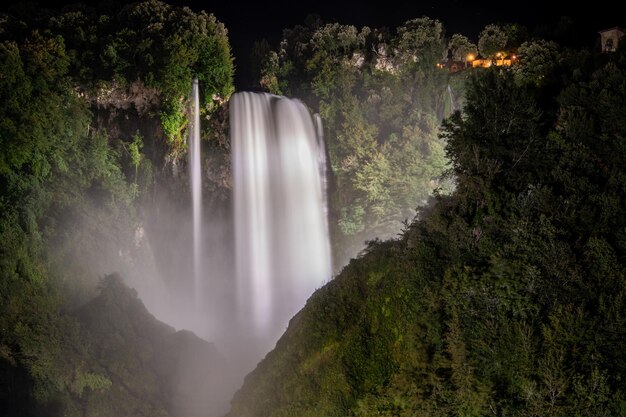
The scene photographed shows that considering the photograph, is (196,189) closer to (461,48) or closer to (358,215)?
(358,215)

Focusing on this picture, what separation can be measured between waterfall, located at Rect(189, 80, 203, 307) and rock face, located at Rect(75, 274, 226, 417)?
8566 mm

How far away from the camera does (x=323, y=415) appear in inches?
517

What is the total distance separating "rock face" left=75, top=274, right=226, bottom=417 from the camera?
67.7ft

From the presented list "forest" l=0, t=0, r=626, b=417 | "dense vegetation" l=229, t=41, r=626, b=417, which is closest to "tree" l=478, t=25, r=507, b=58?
"forest" l=0, t=0, r=626, b=417

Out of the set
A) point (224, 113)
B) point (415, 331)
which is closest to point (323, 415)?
point (415, 331)

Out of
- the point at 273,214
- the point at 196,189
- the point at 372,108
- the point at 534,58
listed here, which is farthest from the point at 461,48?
the point at 196,189

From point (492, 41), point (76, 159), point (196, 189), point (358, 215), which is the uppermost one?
point (492, 41)

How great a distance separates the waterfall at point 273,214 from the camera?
33000 millimetres

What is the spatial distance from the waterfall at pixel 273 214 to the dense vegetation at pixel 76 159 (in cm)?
312

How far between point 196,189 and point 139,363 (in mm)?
13454

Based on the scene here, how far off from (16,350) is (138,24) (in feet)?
66.2

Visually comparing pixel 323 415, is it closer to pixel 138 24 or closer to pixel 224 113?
pixel 224 113

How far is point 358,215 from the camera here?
119 feet

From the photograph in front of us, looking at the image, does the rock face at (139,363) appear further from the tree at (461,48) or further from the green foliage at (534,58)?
the tree at (461,48)
